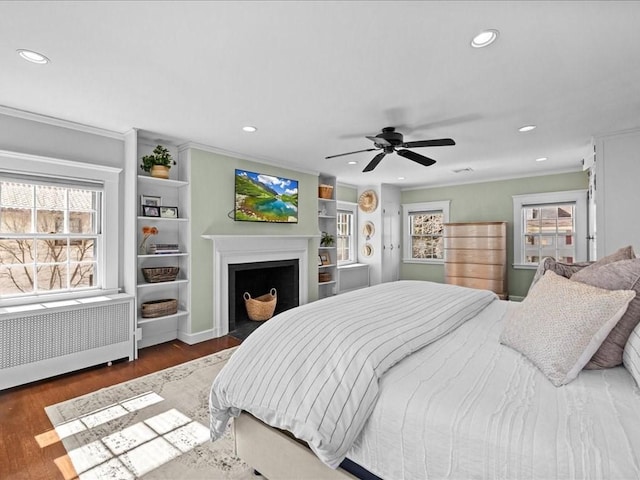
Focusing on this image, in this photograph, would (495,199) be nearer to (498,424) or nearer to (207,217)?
(207,217)

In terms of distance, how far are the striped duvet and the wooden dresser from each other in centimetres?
430

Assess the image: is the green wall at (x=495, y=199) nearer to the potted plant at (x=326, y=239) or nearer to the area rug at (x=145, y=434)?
the potted plant at (x=326, y=239)

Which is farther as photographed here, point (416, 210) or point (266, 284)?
point (416, 210)

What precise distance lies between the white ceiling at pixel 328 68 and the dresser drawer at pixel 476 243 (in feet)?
7.69

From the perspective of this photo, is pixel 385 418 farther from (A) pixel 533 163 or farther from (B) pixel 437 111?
(A) pixel 533 163

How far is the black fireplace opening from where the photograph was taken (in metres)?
4.78

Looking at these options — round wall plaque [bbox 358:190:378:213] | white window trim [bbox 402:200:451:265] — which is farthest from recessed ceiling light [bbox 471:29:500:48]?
white window trim [bbox 402:200:451:265]

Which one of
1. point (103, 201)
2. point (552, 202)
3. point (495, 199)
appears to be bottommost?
point (103, 201)

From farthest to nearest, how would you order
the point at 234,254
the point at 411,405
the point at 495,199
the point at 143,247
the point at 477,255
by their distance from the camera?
1. the point at 495,199
2. the point at 477,255
3. the point at 234,254
4. the point at 143,247
5. the point at 411,405

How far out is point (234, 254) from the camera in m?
4.32

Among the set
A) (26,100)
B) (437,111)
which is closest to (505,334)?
(437,111)

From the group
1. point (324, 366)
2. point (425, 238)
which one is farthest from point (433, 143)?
point (425, 238)

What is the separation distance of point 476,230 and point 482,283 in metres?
0.95

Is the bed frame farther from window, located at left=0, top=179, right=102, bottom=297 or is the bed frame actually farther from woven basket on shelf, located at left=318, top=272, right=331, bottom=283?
woven basket on shelf, located at left=318, top=272, right=331, bottom=283
